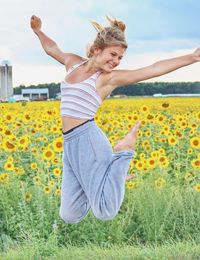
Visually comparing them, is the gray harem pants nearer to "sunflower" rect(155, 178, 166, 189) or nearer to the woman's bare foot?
the woman's bare foot

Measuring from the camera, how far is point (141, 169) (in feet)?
19.4

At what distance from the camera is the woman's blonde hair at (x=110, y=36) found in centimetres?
373

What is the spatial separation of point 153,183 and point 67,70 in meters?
2.17

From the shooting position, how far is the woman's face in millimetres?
3719

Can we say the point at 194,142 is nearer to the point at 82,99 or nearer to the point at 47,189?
the point at 47,189

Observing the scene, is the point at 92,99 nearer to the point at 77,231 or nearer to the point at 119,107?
the point at 77,231

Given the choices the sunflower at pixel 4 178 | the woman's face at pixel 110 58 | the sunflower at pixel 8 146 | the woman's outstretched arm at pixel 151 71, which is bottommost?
the sunflower at pixel 4 178

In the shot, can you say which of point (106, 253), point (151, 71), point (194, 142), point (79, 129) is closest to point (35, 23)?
point (79, 129)

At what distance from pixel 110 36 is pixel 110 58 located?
121mm

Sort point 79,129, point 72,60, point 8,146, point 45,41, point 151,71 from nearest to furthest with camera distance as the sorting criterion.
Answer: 1. point 151,71
2. point 79,129
3. point 72,60
4. point 45,41
5. point 8,146

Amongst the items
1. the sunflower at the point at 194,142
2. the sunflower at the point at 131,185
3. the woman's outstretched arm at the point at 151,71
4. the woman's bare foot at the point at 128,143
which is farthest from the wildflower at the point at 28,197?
the woman's outstretched arm at the point at 151,71

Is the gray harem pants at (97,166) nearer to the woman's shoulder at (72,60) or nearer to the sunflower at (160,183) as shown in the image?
the woman's shoulder at (72,60)

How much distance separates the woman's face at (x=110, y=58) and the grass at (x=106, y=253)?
145 centimetres

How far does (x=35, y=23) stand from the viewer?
435 centimetres
